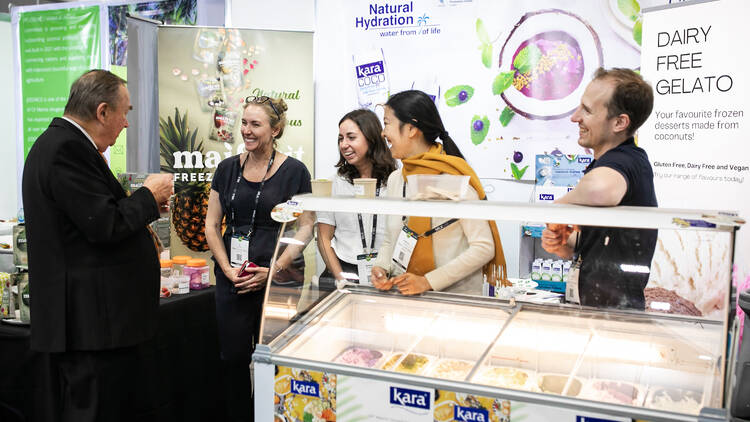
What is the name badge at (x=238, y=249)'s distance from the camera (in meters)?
3.43

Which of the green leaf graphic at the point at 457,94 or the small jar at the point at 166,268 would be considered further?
the green leaf graphic at the point at 457,94

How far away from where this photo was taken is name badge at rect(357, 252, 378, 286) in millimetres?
2492

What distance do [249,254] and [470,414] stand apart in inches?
74.0

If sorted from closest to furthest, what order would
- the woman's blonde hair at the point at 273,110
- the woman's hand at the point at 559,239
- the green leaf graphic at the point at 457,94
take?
the woman's hand at the point at 559,239 < the woman's blonde hair at the point at 273,110 < the green leaf graphic at the point at 457,94

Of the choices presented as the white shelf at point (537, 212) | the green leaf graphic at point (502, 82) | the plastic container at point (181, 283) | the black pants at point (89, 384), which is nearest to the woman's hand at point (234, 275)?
the plastic container at point (181, 283)

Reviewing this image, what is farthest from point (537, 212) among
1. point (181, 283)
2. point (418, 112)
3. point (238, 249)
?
point (181, 283)

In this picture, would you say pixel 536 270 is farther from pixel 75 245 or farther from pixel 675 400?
pixel 75 245

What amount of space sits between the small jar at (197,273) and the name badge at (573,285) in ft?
7.89

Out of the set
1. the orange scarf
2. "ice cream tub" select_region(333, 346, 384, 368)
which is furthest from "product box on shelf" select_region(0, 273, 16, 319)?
the orange scarf

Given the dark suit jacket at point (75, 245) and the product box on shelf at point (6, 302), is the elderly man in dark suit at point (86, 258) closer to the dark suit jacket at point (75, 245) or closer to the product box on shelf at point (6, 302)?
the dark suit jacket at point (75, 245)

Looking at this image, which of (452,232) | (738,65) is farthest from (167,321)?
(738,65)

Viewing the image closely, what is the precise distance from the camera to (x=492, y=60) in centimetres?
513

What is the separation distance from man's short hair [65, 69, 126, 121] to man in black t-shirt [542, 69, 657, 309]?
1.91 meters

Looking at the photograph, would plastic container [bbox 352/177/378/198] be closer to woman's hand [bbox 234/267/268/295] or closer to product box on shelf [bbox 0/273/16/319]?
woman's hand [bbox 234/267/268/295]
